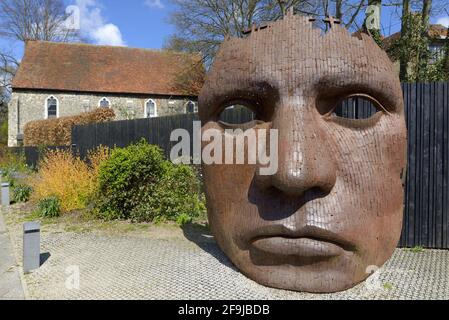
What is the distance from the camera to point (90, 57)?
122 ft

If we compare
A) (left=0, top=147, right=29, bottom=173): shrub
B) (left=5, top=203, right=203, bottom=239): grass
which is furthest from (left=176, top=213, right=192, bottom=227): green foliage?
(left=0, top=147, right=29, bottom=173): shrub

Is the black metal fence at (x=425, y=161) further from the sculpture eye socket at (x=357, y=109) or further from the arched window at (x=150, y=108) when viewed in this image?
the arched window at (x=150, y=108)

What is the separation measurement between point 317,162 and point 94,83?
3510cm

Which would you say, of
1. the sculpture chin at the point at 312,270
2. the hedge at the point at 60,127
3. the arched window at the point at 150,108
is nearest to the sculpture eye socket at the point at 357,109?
the sculpture chin at the point at 312,270

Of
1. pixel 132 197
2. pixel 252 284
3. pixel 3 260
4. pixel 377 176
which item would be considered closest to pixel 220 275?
pixel 252 284

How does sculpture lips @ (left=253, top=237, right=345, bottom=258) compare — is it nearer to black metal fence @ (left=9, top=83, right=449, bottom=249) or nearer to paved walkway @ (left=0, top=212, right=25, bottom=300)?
paved walkway @ (left=0, top=212, right=25, bottom=300)

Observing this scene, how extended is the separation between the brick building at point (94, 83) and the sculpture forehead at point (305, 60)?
2756 cm

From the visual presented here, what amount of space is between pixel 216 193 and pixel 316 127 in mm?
1299

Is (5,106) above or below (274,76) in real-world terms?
above

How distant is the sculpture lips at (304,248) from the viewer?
347 centimetres

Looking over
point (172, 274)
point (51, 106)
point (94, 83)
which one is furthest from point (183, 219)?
point (51, 106)

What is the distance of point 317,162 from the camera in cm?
340

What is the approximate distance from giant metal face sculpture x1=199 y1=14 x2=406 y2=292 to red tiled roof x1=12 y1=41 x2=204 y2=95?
28.7 meters

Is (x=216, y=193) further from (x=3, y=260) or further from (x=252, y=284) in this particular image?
(x=3, y=260)
